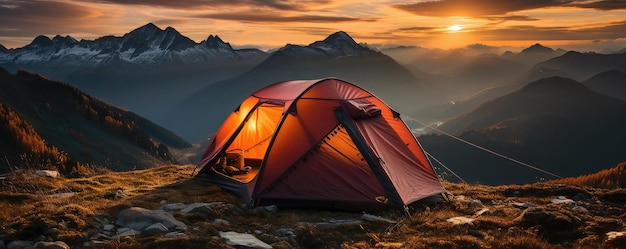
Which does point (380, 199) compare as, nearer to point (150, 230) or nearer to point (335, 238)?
point (335, 238)

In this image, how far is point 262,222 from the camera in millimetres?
12102

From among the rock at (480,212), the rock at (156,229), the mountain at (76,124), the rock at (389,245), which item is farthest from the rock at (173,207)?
the mountain at (76,124)

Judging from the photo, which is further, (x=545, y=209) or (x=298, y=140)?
(x=298, y=140)

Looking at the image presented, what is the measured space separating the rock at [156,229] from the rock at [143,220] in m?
0.19

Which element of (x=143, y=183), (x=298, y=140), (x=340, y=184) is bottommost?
(x=143, y=183)

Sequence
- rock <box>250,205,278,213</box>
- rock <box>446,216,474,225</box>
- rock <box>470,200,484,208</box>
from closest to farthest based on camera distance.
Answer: rock <box>446,216,474,225</box> < rock <box>250,205,278,213</box> < rock <box>470,200,484,208</box>

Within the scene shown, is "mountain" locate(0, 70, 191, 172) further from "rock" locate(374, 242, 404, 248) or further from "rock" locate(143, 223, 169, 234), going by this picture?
"rock" locate(374, 242, 404, 248)

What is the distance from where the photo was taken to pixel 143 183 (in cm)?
1770

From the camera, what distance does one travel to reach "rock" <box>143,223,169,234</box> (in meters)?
9.93

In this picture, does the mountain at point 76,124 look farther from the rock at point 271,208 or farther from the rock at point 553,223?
the rock at point 553,223

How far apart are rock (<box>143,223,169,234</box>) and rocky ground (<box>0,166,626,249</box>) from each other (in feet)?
0.08

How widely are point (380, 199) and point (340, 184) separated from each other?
1311mm

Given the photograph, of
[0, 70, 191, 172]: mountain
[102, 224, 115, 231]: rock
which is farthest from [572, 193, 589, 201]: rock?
[0, 70, 191, 172]: mountain

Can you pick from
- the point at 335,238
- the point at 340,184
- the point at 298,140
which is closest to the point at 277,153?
the point at 298,140
